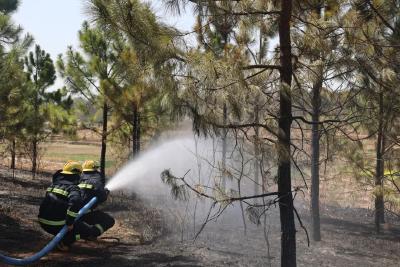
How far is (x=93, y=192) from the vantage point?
293 inches

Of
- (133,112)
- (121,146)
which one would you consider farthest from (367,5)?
(121,146)

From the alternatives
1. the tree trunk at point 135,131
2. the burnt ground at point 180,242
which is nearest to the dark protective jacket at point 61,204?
the burnt ground at point 180,242

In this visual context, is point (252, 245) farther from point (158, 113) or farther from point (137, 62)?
point (158, 113)

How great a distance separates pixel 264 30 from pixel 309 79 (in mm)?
1069

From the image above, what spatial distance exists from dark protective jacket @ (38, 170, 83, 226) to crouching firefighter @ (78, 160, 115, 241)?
1.38 feet

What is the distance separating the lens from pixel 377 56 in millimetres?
6188

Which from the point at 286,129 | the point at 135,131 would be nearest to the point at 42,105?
the point at 135,131

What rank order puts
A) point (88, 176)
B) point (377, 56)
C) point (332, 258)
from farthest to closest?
point (332, 258), point (88, 176), point (377, 56)

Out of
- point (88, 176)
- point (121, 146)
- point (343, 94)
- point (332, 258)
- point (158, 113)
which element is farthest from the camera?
point (121, 146)

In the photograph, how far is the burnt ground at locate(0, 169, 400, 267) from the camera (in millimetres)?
7473

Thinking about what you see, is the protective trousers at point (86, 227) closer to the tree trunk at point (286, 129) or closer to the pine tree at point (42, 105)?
the tree trunk at point (286, 129)

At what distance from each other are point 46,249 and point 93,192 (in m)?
1.18

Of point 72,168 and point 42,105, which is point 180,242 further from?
point 42,105

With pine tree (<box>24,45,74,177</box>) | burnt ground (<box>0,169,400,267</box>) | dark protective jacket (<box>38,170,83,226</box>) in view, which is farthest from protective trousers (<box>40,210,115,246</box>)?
pine tree (<box>24,45,74,177</box>)
